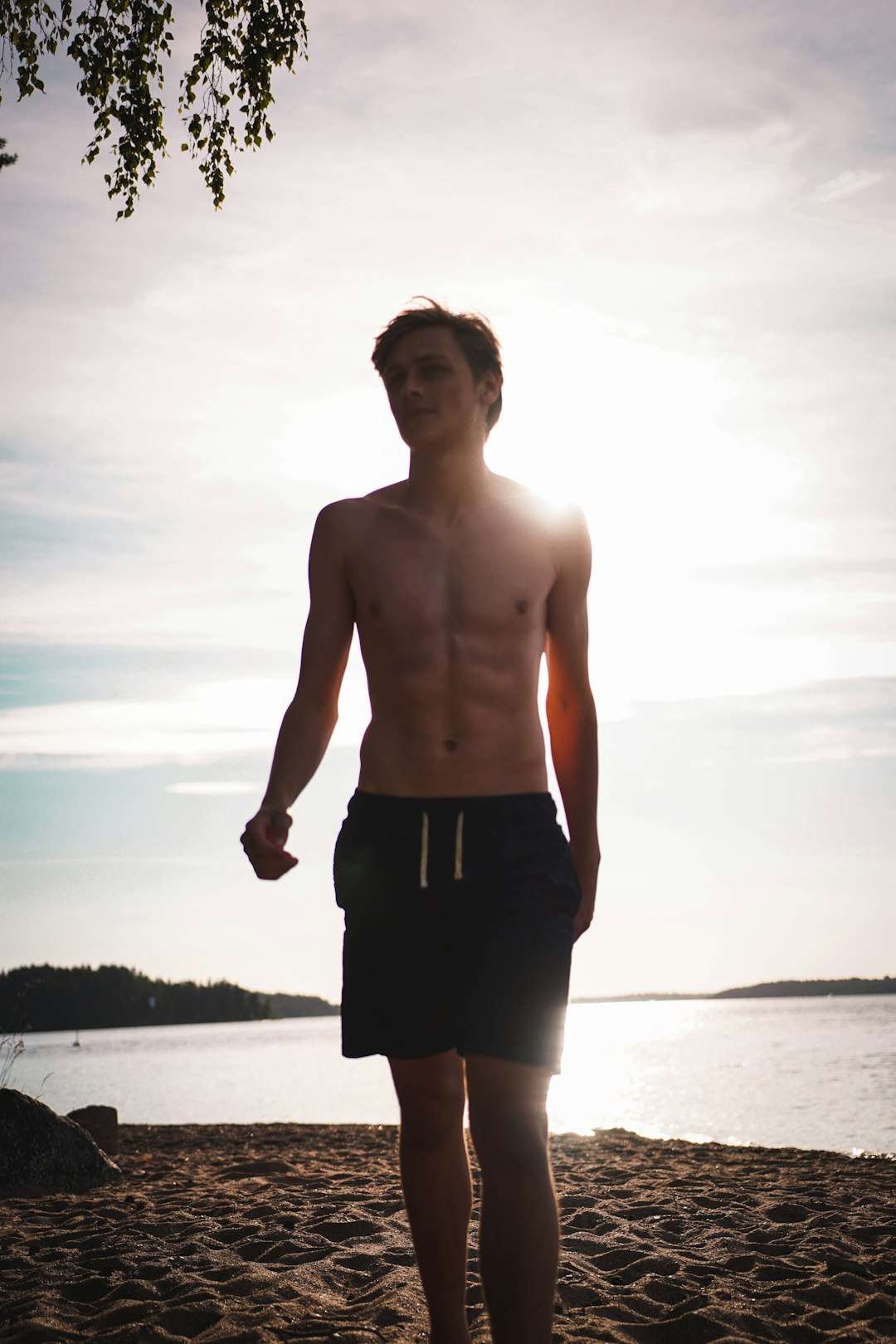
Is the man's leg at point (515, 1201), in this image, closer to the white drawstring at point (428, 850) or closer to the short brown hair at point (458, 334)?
the white drawstring at point (428, 850)

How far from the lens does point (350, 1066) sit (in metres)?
40.4

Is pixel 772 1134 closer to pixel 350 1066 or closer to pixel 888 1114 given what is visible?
pixel 888 1114

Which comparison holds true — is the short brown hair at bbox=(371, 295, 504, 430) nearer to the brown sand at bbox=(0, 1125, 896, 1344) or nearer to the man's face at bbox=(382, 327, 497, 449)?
the man's face at bbox=(382, 327, 497, 449)

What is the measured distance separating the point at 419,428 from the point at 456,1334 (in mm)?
2198

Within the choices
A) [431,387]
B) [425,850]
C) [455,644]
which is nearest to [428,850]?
[425,850]

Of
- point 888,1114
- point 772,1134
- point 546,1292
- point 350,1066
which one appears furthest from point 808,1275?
point 350,1066

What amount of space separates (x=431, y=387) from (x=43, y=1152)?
5.97 metres

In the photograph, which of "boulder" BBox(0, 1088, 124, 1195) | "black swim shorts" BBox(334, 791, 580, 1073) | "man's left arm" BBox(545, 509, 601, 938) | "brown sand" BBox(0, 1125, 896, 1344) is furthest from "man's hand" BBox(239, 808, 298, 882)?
"boulder" BBox(0, 1088, 124, 1195)

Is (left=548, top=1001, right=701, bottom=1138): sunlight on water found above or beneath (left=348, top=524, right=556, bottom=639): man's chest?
beneath

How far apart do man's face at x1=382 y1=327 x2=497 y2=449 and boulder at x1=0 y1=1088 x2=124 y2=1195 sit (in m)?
5.77

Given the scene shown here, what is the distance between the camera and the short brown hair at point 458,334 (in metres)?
3.07

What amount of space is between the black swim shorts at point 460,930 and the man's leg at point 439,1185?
0.36 ft

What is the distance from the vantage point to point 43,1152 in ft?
23.4

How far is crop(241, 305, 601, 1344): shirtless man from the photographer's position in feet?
8.27
